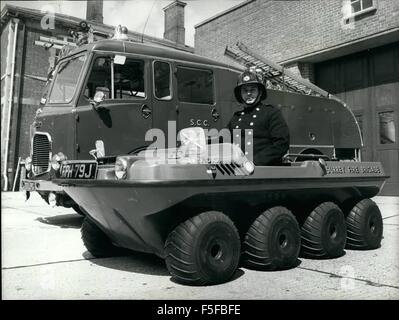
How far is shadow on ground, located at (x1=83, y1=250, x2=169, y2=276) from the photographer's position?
156 inches

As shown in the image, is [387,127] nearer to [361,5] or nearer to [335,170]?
[361,5]

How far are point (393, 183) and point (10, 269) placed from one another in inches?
321

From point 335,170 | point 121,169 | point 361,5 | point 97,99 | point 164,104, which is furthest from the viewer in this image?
point 361,5

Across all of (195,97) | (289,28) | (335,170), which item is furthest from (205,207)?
(289,28)

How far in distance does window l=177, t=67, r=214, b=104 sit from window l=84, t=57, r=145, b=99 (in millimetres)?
616

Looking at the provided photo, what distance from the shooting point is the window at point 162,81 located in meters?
6.43

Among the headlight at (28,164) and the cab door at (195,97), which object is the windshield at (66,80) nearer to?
the headlight at (28,164)

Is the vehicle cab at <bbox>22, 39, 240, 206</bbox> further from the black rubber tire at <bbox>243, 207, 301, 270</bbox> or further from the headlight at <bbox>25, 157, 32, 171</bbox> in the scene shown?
the black rubber tire at <bbox>243, 207, 301, 270</bbox>

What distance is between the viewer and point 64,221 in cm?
760

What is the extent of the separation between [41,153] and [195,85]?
2.57 meters

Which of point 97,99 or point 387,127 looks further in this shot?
point 387,127

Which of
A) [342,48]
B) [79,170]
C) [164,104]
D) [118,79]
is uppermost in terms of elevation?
[342,48]
